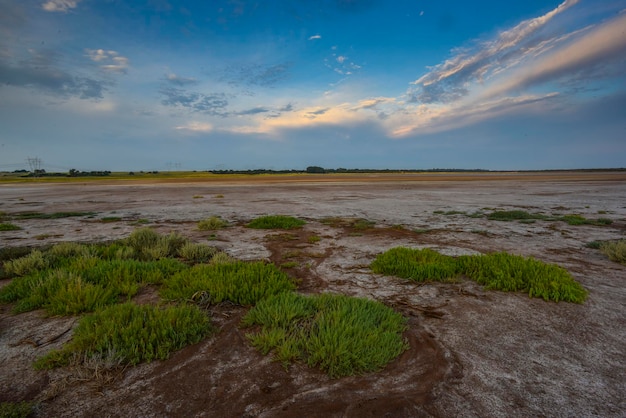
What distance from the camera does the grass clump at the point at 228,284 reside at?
484cm

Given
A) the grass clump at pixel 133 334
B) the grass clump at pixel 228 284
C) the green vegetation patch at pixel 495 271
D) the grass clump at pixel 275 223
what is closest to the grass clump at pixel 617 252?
the green vegetation patch at pixel 495 271

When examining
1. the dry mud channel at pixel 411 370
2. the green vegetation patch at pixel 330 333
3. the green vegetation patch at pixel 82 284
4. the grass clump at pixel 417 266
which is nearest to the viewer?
the dry mud channel at pixel 411 370

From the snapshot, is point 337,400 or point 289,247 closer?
point 337,400

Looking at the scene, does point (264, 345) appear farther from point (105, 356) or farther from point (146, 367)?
point (105, 356)

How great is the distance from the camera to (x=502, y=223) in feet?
43.7

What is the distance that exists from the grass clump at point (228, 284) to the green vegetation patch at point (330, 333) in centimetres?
52

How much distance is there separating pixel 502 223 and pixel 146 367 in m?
14.4

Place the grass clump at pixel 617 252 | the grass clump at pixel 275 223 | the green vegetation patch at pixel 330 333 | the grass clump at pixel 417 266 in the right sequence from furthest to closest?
the grass clump at pixel 275 223
the grass clump at pixel 617 252
the grass clump at pixel 417 266
the green vegetation patch at pixel 330 333

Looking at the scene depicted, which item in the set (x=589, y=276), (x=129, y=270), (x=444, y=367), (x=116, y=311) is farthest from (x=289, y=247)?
(x=589, y=276)

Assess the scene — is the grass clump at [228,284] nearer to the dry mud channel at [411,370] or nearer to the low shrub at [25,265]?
the dry mud channel at [411,370]

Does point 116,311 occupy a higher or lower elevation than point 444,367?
higher

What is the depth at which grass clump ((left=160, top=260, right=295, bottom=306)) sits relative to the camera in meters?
4.84

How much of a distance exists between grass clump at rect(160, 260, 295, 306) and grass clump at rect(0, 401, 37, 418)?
217 centimetres

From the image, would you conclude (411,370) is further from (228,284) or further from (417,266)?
(417,266)
